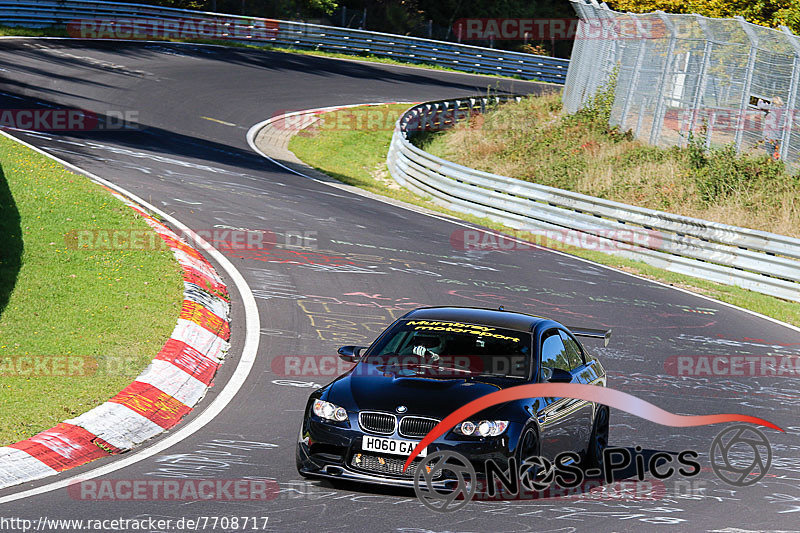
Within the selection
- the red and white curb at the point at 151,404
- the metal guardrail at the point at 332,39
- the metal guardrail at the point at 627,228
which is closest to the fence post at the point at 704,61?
the metal guardrail at the point at 627,228

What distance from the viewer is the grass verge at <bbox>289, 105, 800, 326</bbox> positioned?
18.4 metres

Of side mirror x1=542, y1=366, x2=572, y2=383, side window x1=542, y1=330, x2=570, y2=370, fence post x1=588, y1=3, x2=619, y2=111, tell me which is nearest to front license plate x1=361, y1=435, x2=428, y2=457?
side mirror x1=542, y1=366, x2=572, y2=383

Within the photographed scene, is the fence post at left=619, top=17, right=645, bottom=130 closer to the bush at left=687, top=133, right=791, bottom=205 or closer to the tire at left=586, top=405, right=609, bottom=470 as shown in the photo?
the bush at left=687, top=133, right=791, bottom=205

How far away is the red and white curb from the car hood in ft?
6.74

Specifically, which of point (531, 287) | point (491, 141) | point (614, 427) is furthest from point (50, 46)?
A: point (614, 427)

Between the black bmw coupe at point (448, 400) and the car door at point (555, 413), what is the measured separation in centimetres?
1

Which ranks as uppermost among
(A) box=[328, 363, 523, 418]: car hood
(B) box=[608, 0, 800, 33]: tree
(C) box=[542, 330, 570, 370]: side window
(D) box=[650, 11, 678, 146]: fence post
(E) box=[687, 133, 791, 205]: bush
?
(B) box=[608, 0, 800, 33]: tree

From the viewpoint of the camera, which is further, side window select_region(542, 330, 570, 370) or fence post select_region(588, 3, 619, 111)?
fence post select_region(588, 3, 619, 111)

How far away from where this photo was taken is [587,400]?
870 cm

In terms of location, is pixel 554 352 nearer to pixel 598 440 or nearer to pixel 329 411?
pixel 598 440

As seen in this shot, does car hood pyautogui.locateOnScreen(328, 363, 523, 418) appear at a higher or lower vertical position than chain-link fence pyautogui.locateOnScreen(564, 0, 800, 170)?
lower

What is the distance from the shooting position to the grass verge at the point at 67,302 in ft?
30.3

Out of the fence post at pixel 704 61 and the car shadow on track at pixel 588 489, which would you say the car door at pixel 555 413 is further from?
the fence post at pixel 704 61

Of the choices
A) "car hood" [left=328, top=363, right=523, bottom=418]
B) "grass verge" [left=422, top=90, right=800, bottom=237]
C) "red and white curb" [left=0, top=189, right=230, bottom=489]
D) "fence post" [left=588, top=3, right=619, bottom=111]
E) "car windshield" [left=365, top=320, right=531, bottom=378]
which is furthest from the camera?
"fence post" [left=588, top=3, right=619, bottom=111]
